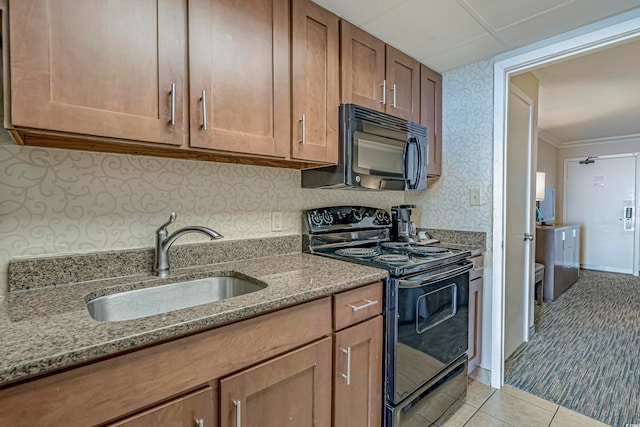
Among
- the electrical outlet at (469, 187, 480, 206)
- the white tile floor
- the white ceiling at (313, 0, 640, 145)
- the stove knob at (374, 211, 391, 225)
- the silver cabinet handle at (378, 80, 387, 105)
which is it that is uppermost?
the white ceiling at (313, 0, 640, 145)

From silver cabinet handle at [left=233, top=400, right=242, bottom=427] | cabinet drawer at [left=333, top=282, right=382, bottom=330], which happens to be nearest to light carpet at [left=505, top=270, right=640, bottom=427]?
cabinet drawer at [left=333, top=282, right=382, bottom=330]

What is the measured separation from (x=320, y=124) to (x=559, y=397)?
214 centimetres

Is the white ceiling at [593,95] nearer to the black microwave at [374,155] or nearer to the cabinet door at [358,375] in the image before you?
the black microwave at [374,155]

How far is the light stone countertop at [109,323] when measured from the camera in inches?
24.7

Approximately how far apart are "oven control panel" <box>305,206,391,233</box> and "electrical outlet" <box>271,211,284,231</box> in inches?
5.9

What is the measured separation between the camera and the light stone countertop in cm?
63

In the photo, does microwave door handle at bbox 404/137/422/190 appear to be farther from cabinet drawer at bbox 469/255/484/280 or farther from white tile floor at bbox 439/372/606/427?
white tile floor at bbox 439/372/606/427

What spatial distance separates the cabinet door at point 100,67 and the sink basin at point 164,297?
1.84 feet

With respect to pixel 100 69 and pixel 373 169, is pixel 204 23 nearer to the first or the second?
pixel 100 69

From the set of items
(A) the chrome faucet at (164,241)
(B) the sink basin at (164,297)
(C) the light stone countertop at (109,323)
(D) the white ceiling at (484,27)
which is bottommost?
(B) the sink basin at (164,297)

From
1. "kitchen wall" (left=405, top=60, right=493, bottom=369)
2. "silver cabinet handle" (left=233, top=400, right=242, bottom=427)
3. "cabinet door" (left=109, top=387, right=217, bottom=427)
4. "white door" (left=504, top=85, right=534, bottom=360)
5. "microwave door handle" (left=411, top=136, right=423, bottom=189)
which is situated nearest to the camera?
"cabinet door" (left=109, top=387, right=217, bottom=427)

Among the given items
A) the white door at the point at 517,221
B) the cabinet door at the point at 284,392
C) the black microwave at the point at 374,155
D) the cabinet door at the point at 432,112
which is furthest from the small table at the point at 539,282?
the cabinet door at the point at 284,392

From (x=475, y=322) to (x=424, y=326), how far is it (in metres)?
0.76

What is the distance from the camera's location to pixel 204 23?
1.12 m
